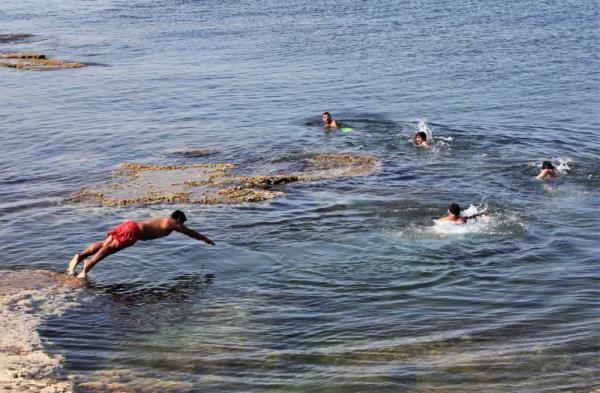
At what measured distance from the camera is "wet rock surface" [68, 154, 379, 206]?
67.9 ft

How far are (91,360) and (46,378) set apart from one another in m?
0.85

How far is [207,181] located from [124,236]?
6650 millimetres

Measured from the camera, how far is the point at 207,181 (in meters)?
22.2

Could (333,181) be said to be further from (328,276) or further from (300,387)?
(300,387)

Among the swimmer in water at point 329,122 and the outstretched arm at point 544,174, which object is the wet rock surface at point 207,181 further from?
the outstretched arm at point 544,174

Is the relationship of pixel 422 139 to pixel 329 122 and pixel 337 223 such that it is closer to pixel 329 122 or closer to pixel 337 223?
pixel 329 122

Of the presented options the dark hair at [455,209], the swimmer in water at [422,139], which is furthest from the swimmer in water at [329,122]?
the dark hair at [455,209]

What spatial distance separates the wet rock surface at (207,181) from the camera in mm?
20688

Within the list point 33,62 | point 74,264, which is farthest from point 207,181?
point 33,62

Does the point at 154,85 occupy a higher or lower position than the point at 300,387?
higher

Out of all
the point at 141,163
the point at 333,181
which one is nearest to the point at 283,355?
the point at 333,181

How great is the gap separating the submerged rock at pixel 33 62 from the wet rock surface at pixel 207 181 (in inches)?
815

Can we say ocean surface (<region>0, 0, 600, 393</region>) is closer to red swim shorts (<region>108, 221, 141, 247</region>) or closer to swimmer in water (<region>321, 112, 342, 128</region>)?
swimmer in water (<region>321, 112, 342, 128</region>)

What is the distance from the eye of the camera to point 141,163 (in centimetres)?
2458
